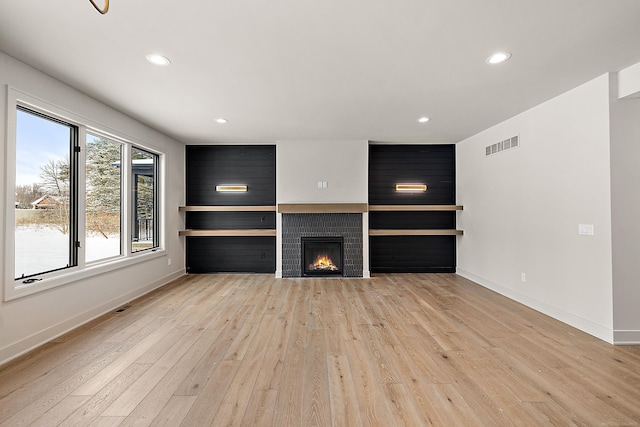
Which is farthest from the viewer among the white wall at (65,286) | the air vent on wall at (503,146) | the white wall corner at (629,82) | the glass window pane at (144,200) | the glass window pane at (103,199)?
the glass window pane at (144,200)

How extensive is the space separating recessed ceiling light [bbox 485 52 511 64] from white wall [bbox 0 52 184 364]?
13.9 feet

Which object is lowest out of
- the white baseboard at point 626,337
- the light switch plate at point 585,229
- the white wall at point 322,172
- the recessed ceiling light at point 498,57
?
the white baseboard at point 626,337

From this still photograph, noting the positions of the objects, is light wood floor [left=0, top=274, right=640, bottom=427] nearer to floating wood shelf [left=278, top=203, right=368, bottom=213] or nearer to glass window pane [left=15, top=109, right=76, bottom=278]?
glass window pane [left=15, top=109, right=76, bottom=278]

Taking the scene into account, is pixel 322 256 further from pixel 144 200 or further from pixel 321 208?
pixel 144 200

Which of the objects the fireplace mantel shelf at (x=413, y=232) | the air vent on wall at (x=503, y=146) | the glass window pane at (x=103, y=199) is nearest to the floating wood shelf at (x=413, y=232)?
the fireplace mantel shelf at (x=413, y=232)

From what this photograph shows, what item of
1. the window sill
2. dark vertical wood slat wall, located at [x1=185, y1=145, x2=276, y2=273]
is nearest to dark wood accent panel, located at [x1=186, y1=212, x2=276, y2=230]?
dark vertical wood slat wall, located at [x1=185, y1=145, x2=276, y2=273]

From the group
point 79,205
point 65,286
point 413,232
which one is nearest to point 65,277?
point 65,286

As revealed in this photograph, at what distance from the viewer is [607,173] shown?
9.43ft

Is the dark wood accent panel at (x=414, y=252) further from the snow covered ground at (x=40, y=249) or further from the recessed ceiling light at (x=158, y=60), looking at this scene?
the snow covered ground at (x=40, y=249)

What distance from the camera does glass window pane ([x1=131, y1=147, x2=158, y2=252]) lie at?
4.52m

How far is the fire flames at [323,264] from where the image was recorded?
18.9 ft

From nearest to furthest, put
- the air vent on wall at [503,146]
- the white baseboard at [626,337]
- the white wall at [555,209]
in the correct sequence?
1. the white baseboard at [626,337]
2. the white wall at [555,209]
3. the air vent on wall at [503,146]

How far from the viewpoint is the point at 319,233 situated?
5.71 m

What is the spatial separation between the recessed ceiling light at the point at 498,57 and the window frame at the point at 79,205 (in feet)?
13.9
